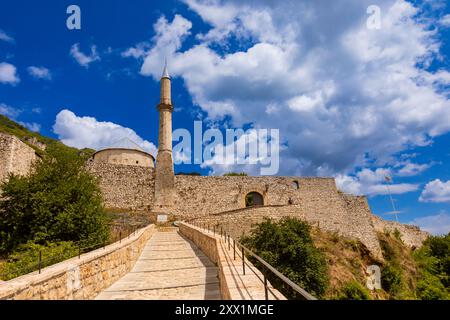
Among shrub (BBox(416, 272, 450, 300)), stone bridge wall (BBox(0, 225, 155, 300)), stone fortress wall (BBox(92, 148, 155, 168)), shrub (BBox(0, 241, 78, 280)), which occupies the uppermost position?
stone fortress wall (BBox(92, 148, 155, 168))

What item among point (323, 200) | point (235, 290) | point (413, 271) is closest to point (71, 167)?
point (235, 290)

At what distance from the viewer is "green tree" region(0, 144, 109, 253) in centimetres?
1325

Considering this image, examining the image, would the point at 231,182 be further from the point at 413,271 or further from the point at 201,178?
the point at 413,271

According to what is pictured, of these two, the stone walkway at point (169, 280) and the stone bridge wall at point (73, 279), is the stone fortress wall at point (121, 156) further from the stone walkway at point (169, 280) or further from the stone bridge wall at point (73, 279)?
the stone bridge wall at point (73, 279)

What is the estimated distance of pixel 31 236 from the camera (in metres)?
13.2

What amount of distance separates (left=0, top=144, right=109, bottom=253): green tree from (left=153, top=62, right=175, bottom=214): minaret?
12603 mm

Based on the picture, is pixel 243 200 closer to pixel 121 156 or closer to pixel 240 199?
pixel 240 199

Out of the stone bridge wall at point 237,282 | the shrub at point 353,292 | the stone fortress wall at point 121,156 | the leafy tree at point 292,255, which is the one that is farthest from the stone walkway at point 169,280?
the stone fortress wall at point 121,156

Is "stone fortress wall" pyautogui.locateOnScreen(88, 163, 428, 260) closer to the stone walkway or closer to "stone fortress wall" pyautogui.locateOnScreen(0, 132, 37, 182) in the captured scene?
"stone fortress wall" pyautogui.locateOnScreen(0, 132, 37, 182)

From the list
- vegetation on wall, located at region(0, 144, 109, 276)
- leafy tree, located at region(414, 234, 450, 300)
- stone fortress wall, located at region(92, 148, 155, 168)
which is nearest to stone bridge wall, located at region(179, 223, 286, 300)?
vegetation on wall, located at region(0, 144, 109, 276)

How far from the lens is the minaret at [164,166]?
A: 27875mm

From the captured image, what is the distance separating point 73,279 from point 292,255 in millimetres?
12206

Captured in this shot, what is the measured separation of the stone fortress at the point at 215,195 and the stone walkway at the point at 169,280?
12.9 metres
